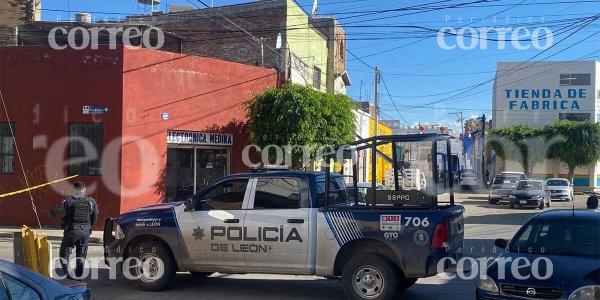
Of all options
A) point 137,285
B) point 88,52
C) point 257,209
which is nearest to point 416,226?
point 257,209

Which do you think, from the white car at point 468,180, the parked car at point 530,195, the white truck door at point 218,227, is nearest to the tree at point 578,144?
the white car at point 468,180

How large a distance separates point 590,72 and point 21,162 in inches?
1919

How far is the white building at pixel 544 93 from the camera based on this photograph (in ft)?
171

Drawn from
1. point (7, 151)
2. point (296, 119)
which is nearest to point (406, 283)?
point (296, 119)

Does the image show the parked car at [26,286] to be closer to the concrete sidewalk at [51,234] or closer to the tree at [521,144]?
the concrete sidewalk at [51,234]

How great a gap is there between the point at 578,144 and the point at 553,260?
42555mm

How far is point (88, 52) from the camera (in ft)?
52.4

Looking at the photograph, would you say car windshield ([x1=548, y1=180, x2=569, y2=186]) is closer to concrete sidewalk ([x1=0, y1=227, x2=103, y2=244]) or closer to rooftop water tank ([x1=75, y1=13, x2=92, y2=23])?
rooftop water tank ([x1=75, y1=13, x2=92, y2=23])

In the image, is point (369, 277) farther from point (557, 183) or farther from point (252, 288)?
point (557, 183)

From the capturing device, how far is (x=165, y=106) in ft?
55.6

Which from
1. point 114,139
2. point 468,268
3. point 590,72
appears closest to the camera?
point 468,268

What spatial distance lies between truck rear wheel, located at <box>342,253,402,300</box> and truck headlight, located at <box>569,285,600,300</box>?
7.80ft

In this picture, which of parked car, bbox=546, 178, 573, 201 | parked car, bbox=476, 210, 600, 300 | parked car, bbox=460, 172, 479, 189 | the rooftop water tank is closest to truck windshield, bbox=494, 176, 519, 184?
parked car, bbox=546, 178, 573, 201

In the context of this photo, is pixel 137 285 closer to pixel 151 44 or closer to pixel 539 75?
pixel 151 44
